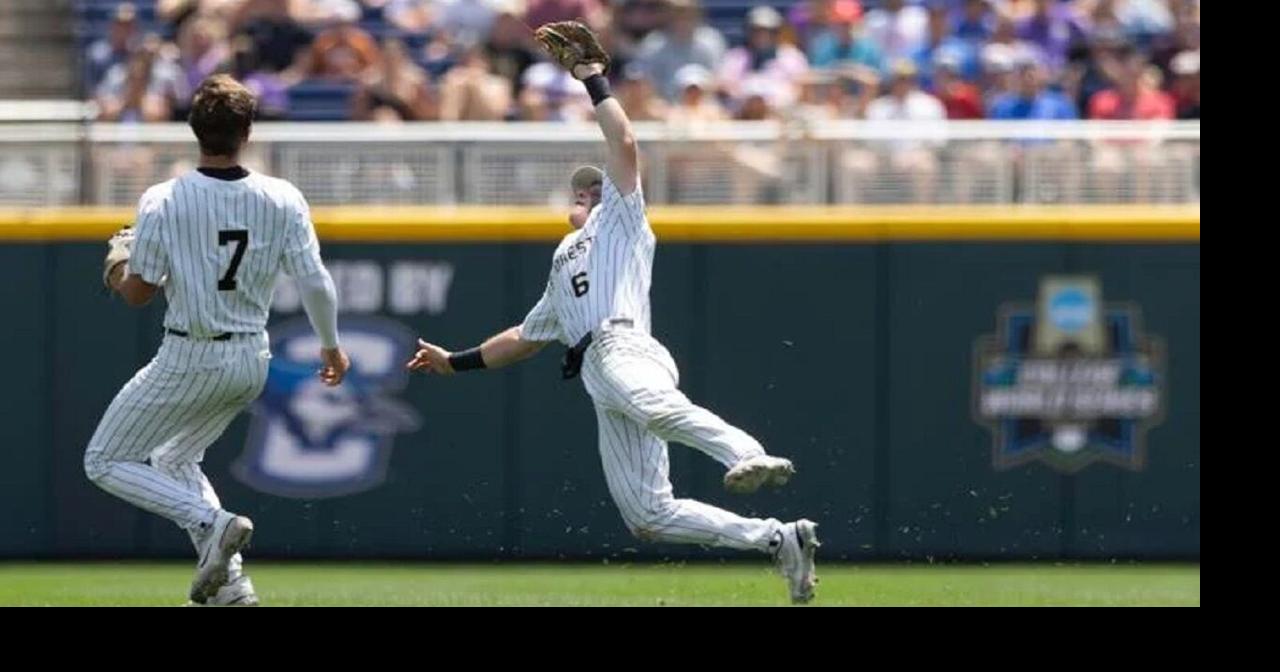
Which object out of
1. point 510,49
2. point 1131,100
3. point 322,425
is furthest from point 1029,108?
point 322,425

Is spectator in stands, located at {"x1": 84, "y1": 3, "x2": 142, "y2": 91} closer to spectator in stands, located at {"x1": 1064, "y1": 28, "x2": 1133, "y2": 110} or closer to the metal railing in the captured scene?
the metal railing

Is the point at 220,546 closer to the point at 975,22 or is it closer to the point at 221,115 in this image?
the point at 221,115

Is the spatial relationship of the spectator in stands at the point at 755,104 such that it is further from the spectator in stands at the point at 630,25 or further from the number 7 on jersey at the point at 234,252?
the number 7 on jersey at the point at 234,252

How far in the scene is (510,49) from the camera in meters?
15.5

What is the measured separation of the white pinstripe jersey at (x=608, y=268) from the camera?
9922mm

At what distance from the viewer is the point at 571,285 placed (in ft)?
33.0

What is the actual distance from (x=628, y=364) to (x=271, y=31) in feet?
21.5

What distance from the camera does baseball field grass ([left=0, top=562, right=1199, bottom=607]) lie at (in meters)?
11.3

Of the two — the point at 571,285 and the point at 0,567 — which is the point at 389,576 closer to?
the point at 0,567

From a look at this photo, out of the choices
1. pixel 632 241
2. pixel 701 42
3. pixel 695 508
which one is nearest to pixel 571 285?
pixel 632 241

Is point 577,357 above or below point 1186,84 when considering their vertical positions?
below

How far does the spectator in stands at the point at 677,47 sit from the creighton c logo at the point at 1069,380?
2.74m

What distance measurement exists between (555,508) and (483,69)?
110 inches

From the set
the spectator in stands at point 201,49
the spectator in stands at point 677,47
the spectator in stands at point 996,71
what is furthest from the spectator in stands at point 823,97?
the spectator in stands at point 201,49
